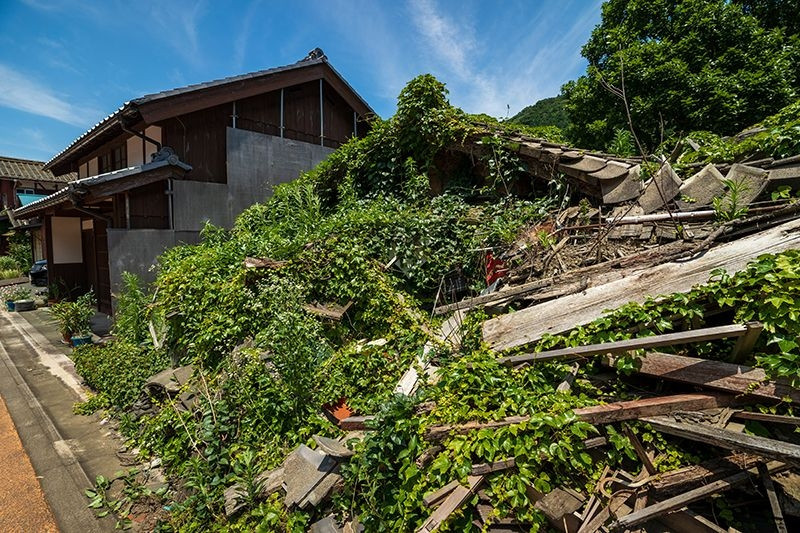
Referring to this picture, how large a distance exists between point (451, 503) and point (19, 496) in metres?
4.44

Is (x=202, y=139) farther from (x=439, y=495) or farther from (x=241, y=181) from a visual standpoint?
(x=439, y=495)

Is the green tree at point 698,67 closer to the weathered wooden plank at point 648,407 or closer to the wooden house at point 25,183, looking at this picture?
the weathered wooden plank at point 648,407

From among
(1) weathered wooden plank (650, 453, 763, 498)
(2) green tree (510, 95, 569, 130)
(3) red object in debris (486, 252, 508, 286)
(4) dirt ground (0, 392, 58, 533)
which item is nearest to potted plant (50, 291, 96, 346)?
(4) dirt ground (0, 392, 58, 533)

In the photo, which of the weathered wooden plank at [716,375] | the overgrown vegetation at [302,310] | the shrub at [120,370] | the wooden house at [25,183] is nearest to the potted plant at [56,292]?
the wooden house at [25,183]

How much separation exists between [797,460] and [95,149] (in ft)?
53.3

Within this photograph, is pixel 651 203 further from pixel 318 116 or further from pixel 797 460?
pixel 318 116

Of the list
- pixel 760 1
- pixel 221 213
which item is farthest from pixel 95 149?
pixel 760 1

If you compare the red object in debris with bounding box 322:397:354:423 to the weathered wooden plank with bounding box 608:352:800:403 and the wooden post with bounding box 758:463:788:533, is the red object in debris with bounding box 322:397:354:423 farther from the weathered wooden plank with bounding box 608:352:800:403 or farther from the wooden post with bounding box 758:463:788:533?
the wooden post with bounding box 758:463:788:533

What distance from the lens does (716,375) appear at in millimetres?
2395

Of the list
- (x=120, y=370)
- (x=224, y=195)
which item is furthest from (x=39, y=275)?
(x=120, y=370)

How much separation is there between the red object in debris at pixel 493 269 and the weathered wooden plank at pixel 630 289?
4.20 feet

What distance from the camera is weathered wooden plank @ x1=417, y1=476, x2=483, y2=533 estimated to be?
7.42 feet

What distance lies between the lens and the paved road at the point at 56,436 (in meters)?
3.41

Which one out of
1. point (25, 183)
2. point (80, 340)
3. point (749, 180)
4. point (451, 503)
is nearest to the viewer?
point (451, 503)
